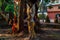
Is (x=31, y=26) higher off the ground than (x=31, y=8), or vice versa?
(x=31, y=8)

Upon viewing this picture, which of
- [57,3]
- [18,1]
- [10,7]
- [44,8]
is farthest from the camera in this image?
[44,8]

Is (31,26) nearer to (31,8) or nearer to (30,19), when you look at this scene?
(30,19)

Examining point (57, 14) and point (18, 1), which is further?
point (57, 14)

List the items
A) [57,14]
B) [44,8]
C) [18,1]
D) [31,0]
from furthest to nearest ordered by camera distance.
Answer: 1. [44,8]
2. [57,14]
3. [18,1]
4. [31,0]

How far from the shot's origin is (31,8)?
643 inches

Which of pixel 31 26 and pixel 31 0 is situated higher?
pixel 31 0

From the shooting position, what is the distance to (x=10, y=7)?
39.2m

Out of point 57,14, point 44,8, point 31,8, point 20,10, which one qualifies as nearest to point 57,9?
point 57,14

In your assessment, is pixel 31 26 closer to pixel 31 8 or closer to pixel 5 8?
pixel 31 8

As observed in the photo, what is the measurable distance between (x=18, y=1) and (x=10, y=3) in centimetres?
2095

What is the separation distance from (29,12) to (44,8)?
47106 millimetres

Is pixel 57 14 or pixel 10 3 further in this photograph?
pixel 57 14

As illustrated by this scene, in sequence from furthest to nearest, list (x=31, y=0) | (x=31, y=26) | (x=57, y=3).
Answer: (x=57, y=3) < (x=31, y=0) < (x=31, y=26)

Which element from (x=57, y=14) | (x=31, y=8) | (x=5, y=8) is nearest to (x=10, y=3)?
(x=5, y=8)
